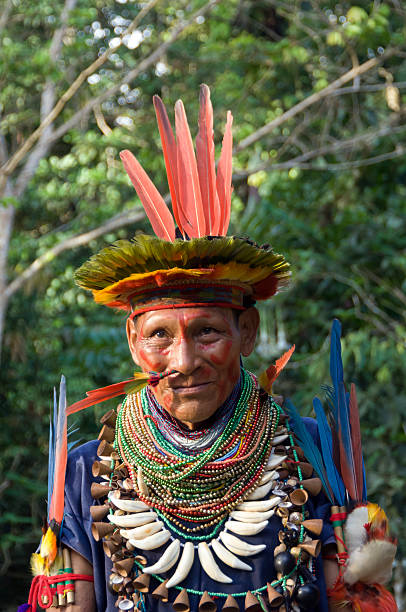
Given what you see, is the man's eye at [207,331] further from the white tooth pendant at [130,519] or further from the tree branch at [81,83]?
the tree branch at [81,83]

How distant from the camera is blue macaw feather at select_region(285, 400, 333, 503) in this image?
2480 millimetres

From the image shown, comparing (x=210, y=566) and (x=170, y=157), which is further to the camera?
(x=170, y=157)

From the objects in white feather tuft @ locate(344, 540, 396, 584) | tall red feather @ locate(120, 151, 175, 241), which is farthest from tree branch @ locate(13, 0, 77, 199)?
white feather tuft @ locate(344, 540, 396, 584)

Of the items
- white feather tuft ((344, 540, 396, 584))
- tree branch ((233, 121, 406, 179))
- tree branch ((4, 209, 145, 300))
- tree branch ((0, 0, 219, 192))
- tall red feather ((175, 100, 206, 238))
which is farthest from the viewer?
tree branch ((233, 121, 406, 179))

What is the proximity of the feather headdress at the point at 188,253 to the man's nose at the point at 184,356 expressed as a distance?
0.41 ft

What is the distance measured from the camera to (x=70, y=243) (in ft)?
25.8

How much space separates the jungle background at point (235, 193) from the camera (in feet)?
24.1

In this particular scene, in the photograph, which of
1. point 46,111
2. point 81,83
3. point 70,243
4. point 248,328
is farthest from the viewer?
point 46,111

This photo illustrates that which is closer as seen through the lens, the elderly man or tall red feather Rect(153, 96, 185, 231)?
the elderly man

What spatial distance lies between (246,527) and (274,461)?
235 millimetres

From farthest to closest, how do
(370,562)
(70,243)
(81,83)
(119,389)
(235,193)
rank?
(235,193) → (70,243) → (81,83) → (119,389) → (370,562)

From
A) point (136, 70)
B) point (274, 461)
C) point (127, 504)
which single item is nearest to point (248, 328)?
point (274, 461)

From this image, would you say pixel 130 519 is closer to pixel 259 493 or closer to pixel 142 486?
pixel 142 486

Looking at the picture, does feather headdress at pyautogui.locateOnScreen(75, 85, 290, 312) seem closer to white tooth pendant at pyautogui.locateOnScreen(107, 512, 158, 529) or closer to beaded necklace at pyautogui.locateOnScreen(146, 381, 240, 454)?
beaded necklace at pyautogui.locateOnScreen(146, 381, 240, 454)
